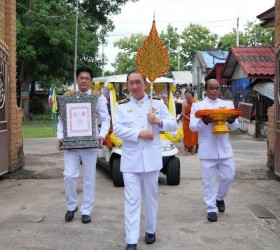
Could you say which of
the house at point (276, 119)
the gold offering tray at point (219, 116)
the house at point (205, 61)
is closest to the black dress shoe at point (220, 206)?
the gold offering tray at point (219, 116)

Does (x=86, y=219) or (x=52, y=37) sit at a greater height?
(x=52, y=37)

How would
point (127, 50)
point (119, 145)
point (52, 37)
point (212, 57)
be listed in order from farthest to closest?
point (127, 50)
point (212, 57)
point (52, 37)
point (119, 145)

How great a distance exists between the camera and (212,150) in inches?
224

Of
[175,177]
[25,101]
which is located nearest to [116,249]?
[175,177]

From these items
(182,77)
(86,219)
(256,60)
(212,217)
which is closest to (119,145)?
(86,219)

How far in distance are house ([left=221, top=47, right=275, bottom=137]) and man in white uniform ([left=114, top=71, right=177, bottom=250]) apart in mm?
12063

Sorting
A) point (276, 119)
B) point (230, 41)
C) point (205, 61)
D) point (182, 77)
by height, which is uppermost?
point (230, 41)

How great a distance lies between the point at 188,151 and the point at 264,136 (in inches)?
226

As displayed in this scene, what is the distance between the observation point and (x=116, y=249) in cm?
457

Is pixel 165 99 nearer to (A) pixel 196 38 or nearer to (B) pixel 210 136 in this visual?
(B) pixel 210 136

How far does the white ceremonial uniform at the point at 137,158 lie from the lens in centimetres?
449

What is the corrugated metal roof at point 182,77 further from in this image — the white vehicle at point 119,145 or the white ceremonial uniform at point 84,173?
the white ceremonial uniform at point 84,173

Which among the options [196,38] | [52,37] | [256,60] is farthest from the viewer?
[196,38]

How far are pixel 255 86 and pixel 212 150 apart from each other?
13.3 meters
